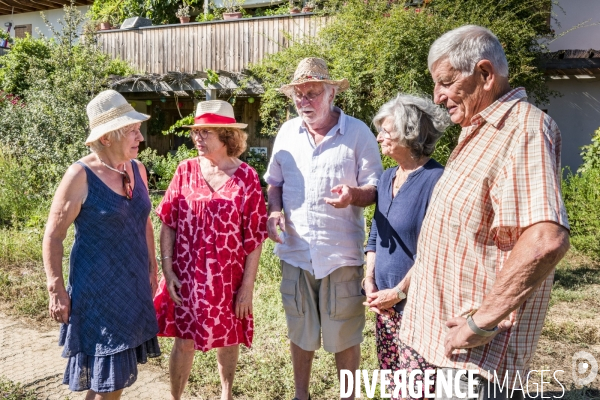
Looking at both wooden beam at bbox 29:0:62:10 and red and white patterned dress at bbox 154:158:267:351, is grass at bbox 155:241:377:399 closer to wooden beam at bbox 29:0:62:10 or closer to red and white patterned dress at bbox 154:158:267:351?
red and white patterned dress at bbox 154:158:267:351

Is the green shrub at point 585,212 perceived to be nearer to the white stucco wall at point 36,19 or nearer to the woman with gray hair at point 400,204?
the woman with gray hair at point 400,204

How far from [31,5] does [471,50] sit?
2438 centimetres

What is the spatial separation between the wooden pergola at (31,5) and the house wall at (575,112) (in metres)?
17.4

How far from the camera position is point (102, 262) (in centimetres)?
266

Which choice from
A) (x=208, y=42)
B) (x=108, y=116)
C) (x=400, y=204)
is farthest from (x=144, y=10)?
(x=400, y=204)

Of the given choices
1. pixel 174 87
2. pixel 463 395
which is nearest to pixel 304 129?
pixel 463 395

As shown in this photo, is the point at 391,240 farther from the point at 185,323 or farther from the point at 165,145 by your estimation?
the point at 165,145

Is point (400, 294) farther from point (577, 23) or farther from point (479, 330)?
point (577, 23)

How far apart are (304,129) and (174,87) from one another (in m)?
10.6

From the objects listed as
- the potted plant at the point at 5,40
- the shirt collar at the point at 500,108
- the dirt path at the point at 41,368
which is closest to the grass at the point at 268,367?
the dirt path at the point at 41,368

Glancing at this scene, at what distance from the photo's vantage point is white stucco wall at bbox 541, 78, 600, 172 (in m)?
11.1

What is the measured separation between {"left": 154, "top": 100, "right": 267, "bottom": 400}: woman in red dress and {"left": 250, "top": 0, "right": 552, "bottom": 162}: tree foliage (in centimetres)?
570

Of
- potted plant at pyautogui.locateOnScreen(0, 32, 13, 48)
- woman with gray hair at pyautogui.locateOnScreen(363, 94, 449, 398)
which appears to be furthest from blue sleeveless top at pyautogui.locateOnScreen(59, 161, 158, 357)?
Answer: potted plant at pyautogui.locateOnScreen(0, 32, 13, 48)

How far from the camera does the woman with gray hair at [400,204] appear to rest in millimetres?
2684
